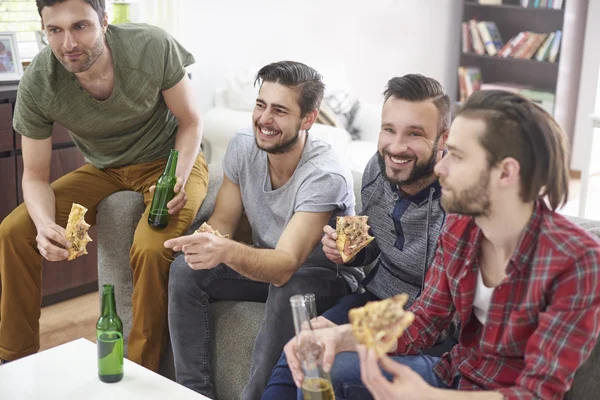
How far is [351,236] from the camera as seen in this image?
75.3 inches

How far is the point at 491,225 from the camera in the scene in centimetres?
146

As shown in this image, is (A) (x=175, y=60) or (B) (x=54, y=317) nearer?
(A) (x=175, y=60)

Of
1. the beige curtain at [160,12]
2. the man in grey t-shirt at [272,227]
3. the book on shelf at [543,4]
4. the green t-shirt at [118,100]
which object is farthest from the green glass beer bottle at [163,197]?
the book on shelf at [543,4]

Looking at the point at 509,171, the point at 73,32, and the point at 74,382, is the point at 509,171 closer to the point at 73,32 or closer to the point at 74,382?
the point at 74,382

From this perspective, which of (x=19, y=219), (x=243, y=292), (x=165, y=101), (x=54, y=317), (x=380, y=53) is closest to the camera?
(x=243, y=292)

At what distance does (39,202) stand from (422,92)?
1321mm

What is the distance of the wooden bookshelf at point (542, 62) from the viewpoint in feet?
18.5

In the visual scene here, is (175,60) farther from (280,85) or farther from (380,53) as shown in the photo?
(380,53)

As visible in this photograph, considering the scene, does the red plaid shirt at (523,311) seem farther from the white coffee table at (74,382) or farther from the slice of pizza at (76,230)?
the slice of pizza at (76,230)

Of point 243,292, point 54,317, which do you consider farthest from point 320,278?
point 54,317

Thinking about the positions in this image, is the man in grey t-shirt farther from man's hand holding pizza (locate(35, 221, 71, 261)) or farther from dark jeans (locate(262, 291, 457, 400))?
man's hand holding pizza (locate(35, 221, 71, 261))

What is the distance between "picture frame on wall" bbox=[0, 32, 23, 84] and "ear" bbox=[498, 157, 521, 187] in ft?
8.00

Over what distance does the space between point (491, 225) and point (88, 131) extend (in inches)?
62.0

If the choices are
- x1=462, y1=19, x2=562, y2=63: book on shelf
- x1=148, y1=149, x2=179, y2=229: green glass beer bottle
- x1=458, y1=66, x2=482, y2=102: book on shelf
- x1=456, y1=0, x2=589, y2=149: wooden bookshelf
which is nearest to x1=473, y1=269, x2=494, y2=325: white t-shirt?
x1=148, y1=149, x2=179, y2=229: green glass beer bottle
